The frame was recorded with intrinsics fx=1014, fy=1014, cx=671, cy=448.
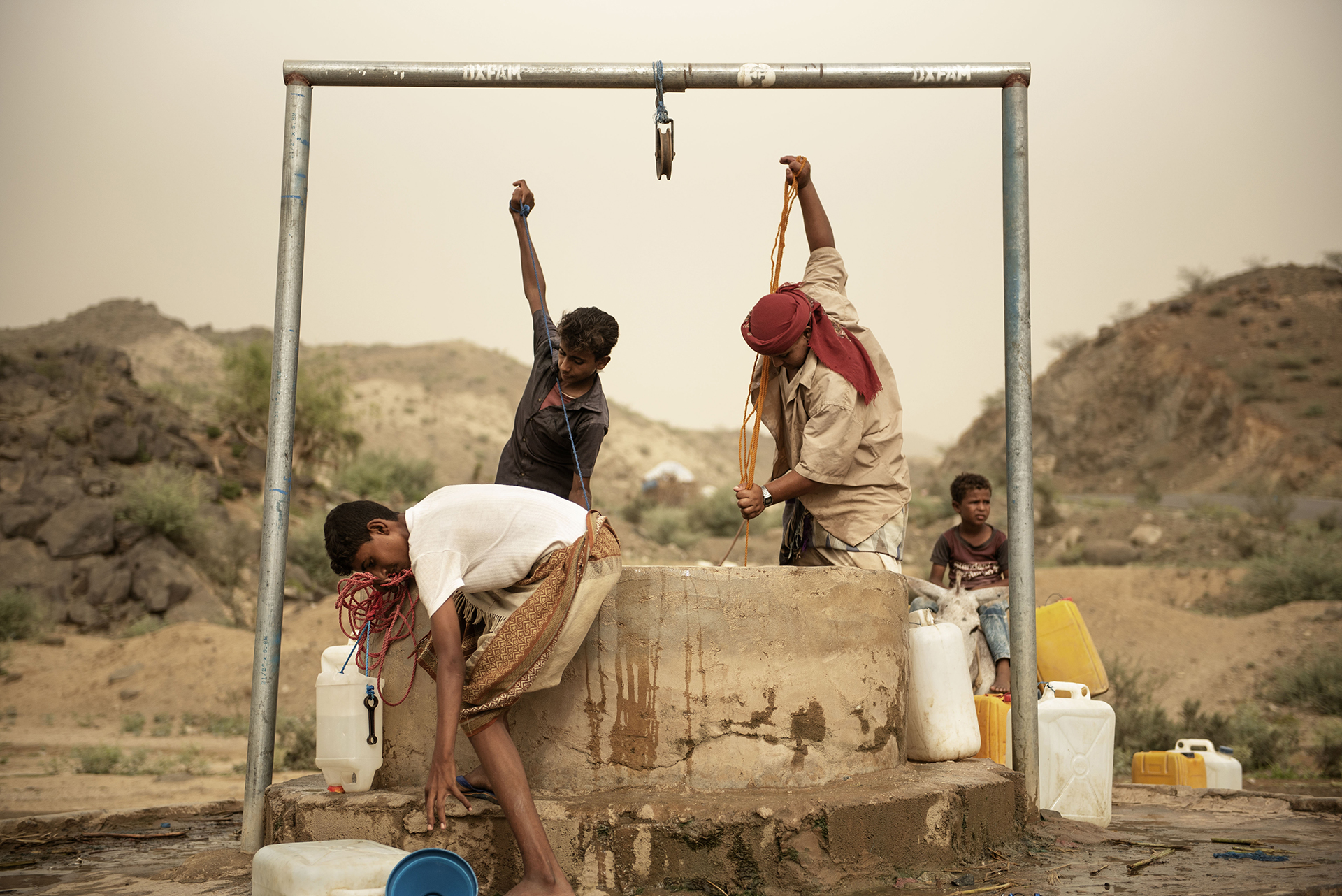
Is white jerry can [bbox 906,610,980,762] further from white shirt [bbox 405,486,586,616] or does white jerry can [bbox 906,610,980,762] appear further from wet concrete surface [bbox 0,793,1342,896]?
white shirt [bbox 405,486,586,616]

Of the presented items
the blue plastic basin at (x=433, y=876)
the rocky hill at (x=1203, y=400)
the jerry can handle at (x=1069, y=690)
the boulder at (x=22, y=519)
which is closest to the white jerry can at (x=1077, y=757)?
the jerry can handle at (x=1069, y=690)

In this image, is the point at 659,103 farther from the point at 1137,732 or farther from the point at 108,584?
the point at 108,584

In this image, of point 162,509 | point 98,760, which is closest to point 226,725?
point 98,760

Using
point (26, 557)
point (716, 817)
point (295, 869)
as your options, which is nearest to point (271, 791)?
point (295, 869)

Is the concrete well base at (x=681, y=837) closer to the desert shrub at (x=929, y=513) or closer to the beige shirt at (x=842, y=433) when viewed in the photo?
the beige shirt at (x=842, y=433)

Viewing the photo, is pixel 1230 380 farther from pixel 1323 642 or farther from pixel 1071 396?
pixel 1323 642

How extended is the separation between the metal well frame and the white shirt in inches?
47.1

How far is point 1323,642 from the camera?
10.9 meters

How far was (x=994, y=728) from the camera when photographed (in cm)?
434

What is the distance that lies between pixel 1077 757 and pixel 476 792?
278 cm

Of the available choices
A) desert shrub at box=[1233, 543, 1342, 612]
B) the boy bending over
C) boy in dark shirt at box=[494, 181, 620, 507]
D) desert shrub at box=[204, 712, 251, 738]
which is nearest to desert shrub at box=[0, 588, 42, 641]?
desert shrub at box=[204, 712, 251, 738]

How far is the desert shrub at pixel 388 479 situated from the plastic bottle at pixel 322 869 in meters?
20.1

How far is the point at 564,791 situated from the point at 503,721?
427mm

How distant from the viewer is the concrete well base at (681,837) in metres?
3.25
